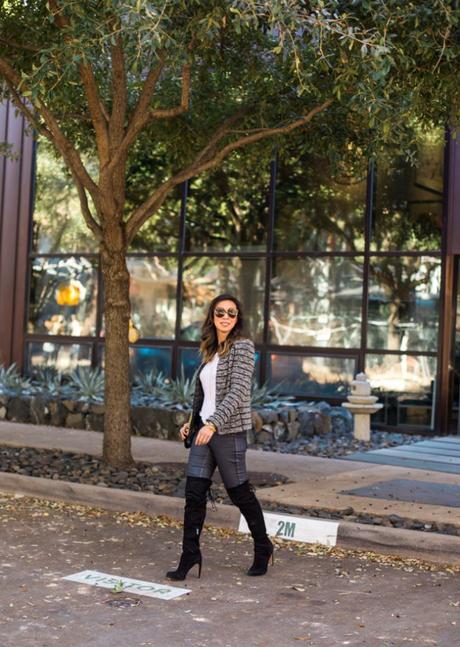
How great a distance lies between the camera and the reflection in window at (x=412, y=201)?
14438 mm

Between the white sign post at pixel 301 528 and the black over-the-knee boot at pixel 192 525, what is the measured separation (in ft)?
4.94

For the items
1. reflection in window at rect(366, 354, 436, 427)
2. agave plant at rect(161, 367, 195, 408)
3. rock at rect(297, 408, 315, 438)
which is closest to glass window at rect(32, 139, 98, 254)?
agave plant at rect(161, 367, 195, 408)

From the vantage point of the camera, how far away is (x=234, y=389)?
620cm

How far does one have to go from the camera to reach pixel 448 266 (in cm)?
1428

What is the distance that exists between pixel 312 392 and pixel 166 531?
7.81 m

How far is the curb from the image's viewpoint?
275 inches

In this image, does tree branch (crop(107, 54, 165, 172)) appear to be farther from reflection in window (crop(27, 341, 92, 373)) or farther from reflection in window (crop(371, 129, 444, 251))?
reflection in window (crop(27, 341, 92, 373))

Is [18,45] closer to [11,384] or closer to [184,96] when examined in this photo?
[184,96]

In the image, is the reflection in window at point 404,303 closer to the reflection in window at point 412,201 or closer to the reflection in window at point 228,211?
the reflection in window at point 412,201

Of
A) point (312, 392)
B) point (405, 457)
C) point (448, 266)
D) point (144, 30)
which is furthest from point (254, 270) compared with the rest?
point (144, 30)

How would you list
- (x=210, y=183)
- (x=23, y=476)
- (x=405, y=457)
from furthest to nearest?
(x=210, y=183) < (x=405, y=457) < (x=23, y=476)

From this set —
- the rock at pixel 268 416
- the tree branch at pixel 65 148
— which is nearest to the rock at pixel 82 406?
the rock at pixel 268 416

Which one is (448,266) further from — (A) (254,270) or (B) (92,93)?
(B) (92,93)

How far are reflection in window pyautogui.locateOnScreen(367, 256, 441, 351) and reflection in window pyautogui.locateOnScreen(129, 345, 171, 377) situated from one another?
3.79 m
